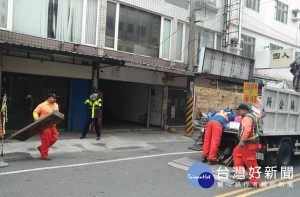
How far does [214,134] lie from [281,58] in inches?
536

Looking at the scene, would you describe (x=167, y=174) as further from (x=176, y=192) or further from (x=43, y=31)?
(x=43, y=31)

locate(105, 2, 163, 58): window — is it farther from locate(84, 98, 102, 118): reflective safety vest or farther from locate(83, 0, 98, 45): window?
locate(84, 98, 102, 118): reflective safety vest

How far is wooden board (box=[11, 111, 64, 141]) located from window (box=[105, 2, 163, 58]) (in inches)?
248

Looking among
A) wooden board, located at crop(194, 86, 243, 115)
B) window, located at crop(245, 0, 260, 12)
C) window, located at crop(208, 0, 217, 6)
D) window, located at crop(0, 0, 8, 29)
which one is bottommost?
wooden board, located at crop(194, 86, 243, 115)

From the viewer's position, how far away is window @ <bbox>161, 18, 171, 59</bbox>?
1475cm

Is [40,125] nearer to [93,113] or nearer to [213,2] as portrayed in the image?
[93,113]

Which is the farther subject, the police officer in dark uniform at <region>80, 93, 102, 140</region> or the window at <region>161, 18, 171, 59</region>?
the window at <region>161, 18, 171, 59</region>

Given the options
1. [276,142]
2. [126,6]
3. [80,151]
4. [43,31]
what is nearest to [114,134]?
[80,151]

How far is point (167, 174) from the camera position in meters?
6.49

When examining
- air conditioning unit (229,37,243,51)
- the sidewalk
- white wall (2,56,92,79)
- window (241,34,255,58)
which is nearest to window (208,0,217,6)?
air conditioning unit (229,37,243,51)

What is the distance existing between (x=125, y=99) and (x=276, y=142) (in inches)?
423

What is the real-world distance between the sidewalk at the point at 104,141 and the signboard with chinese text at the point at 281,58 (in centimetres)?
884

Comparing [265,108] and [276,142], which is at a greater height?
[265,108]

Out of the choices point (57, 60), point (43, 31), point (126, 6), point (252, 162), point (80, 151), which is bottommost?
point (80, 151)
